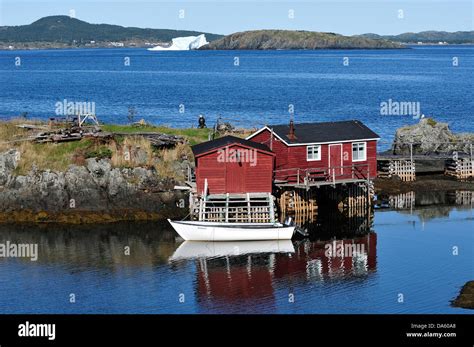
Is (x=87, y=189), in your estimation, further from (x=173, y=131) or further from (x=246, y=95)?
(x=246, y=95)

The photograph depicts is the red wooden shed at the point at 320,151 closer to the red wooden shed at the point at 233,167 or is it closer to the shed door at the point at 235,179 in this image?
the red wooden shed at the point at 233,167

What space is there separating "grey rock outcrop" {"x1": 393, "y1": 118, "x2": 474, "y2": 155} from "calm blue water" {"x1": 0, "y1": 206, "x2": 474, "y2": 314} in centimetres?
1815

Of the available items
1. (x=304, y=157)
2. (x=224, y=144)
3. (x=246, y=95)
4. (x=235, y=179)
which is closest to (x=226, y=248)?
(x=235, y=179)

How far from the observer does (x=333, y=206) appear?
61312 mm

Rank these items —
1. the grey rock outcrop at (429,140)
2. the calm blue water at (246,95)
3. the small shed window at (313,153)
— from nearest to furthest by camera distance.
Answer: the small shed window at (313,153), the grey rock outcrop at (429,140), the calm blue water at (246,95)

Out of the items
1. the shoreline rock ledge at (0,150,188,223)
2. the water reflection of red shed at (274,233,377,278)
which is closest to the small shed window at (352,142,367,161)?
the water reflection of red shed at (274,233,377,278)

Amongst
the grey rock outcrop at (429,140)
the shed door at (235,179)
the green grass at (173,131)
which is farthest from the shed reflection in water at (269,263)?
the grey rock outcrop at (429,140)

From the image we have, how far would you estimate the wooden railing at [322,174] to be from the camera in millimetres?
58281

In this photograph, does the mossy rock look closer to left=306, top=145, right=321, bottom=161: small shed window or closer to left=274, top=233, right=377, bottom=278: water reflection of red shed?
left=274, top=233, right=377, bottom=278: water reflection of red shed

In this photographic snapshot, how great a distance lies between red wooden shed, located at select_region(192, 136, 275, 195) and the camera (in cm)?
5559

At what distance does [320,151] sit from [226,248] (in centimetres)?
1093
